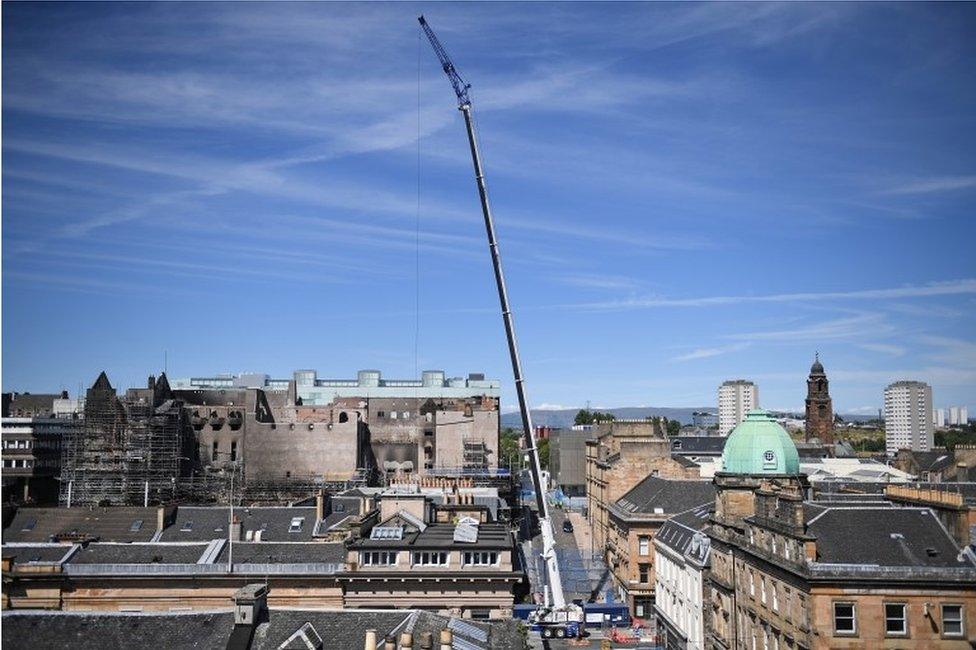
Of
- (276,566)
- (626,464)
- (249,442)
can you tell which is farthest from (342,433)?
(276,566)

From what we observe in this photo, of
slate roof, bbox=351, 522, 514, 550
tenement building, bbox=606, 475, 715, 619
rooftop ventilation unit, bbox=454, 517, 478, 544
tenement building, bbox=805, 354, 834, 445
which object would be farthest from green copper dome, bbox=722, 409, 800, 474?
tenement building, bbox=805, 354, 834, 445

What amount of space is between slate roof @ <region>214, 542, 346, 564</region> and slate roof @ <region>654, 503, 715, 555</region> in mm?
27199

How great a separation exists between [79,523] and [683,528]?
162 ft

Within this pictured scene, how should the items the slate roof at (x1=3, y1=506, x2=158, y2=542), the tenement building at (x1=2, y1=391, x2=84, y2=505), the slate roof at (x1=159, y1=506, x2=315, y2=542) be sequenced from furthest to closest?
the tenement building at (x1=2, y1=391, x2=84, y2=505), the slate roof at (x1=3, y1=506, x2=158, y2=542), the slate roof at (x1=159, y1=506, x2=315, y2=542)

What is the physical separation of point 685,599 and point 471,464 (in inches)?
3308

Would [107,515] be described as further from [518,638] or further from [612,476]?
[612,476]

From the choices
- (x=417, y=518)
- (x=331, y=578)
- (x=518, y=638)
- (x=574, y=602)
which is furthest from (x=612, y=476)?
(x=518, y=638)

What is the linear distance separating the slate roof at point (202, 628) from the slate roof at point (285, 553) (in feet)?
74.5

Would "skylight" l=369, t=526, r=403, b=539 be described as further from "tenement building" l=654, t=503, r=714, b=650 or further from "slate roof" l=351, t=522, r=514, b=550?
"tenement building" l=654, t=503, r=714, b=650

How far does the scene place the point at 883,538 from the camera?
170ft

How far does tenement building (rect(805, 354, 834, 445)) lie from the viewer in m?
194

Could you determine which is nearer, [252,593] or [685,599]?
[252,593]

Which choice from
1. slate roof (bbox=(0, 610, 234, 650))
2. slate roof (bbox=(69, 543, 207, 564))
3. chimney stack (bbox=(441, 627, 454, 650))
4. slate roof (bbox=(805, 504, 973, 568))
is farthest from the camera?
slate roof (bbox=(69, 543, 207, 564))

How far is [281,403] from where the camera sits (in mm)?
177500
